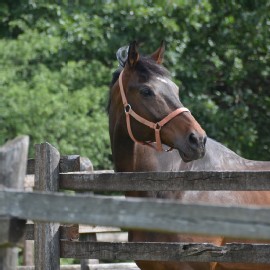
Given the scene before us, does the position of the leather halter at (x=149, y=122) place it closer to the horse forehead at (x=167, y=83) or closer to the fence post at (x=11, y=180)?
the horse forehead at (x=167, y=83)

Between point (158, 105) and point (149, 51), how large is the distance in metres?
6.50

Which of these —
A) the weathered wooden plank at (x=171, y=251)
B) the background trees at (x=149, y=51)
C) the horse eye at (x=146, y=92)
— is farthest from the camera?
the background trees at (x=149, y=51)

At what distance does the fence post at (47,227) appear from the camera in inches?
206

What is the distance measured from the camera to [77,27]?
11797mm

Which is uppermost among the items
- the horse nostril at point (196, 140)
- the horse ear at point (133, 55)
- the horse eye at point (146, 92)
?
the horse ear at point (133, 55)

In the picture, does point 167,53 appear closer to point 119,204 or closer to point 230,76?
point 230,76

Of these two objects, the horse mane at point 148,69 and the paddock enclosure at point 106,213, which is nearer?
the paddock enclosure at point 106,213

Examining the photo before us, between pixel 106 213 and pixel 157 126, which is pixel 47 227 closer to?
pixel 157 126

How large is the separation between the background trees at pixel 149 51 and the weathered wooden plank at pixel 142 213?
756 cm

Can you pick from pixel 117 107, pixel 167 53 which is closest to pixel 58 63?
pixel 167 53

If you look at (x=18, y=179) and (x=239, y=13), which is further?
(x=239, y=13)

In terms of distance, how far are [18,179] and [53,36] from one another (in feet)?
29.3

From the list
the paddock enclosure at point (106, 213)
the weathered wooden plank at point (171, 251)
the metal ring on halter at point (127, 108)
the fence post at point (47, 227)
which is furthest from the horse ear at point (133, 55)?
the weathered wooden plank at point (171, 251)

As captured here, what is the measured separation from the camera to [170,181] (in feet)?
15.8
